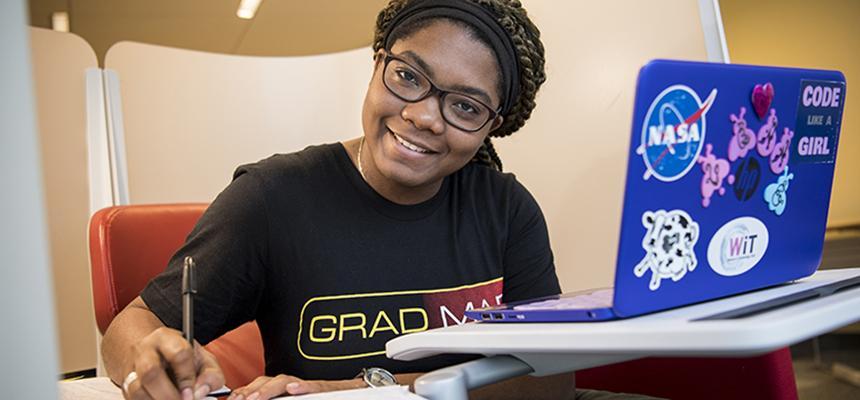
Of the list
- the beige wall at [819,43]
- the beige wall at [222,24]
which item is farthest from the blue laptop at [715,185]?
the beige wall at [222,24]

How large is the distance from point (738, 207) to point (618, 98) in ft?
3.39

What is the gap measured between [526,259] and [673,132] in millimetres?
733

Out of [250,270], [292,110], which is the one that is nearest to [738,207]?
[250,270]

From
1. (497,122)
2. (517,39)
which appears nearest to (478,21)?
(517,39)

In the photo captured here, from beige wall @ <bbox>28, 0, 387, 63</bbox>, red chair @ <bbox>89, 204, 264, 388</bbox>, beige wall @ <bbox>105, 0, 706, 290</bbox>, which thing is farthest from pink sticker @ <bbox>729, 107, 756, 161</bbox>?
beige wall @ <bbox>28, 0, 387, 63</bbox>

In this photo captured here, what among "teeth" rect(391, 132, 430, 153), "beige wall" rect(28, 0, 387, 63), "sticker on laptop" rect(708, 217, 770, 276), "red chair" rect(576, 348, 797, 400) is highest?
"beige wall" rect(28, 0, 387, 63)

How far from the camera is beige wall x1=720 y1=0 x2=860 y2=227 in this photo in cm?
359

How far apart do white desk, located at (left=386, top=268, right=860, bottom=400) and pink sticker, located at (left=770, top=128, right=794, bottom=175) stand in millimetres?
119

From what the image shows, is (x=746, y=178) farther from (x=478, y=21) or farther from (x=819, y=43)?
(x=819, y=43)

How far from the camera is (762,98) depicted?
0.71m

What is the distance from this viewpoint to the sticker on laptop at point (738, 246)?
706 millimetres

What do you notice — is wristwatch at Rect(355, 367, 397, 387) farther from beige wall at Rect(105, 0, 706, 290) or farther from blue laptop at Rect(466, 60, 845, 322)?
beige wall at Rect(105, 0, 706, 290)

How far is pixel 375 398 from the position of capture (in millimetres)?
648

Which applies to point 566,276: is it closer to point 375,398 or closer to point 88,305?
point 375,398
